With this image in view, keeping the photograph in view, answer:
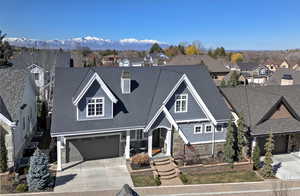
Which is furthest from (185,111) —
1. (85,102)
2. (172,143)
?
(85,102)

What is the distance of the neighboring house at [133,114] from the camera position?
20.4 metres

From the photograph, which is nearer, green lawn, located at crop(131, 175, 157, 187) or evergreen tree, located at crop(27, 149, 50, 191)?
evergreen tree, located at crop(27, 149, 50, 191)

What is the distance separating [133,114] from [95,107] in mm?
3065

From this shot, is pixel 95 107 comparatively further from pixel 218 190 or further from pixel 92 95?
pixel 218 190

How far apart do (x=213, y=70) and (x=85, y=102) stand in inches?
2047

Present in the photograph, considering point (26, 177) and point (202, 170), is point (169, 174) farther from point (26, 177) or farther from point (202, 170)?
point (26, 177)

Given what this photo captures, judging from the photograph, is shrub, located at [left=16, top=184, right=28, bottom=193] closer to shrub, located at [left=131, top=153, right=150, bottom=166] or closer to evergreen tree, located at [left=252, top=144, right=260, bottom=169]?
shrub, located at [left=131, top=153, right=150, bottom=166]

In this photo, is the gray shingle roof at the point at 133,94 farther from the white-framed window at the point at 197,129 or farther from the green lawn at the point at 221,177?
the green lawn at the point at 221,177

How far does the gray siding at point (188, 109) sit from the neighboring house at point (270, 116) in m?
3.56

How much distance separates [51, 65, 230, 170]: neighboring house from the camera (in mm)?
20375

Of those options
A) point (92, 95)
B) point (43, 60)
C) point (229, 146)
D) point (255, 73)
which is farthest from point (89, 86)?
point (255, 73)

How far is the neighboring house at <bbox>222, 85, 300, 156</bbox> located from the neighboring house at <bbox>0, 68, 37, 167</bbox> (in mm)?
17489

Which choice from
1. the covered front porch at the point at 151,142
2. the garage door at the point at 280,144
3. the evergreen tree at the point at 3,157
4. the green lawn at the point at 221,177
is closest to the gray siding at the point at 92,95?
the covered front porch at the point at 151,142

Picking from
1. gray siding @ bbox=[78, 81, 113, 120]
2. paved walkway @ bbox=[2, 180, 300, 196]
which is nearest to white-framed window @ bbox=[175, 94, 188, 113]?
gray siding @ bbox=[78, 81, 113, 120]
